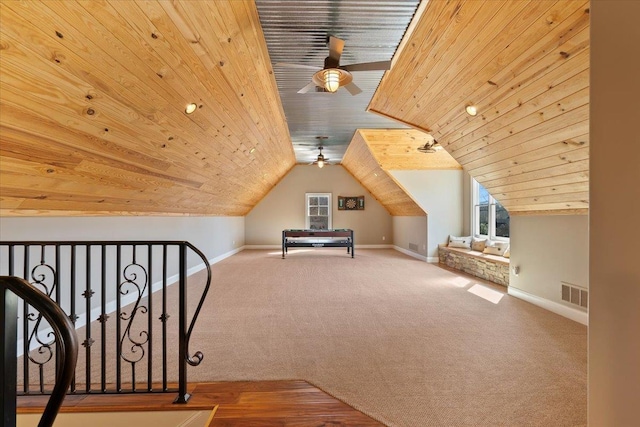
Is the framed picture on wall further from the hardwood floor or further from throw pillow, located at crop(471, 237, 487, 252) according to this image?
the hardwood floor

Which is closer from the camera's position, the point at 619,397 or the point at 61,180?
the point at 619,397

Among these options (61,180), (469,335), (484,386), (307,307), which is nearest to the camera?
(484,386)

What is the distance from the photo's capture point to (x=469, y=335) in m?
2.71

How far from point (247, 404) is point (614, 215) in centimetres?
202

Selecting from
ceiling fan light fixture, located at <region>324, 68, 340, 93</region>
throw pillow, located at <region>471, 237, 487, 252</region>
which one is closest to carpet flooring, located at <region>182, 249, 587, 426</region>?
throw pillow, located at <region>471, 237, 487, 252</region>

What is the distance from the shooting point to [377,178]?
7277 millimetres

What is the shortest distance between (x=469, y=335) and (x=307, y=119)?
365 centimetres

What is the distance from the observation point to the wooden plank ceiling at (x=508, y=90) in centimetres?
185

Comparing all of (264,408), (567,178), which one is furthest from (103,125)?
(567,178)

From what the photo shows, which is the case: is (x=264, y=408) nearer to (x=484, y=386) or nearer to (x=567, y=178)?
(x=484, y=386)

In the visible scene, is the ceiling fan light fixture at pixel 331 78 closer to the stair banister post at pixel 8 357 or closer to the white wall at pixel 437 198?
the stair banister post at pixel 8 357

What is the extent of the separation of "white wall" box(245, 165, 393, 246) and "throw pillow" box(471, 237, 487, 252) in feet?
12.3

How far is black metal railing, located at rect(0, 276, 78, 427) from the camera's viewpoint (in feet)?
2.01

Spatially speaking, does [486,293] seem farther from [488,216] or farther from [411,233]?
[411,233]
